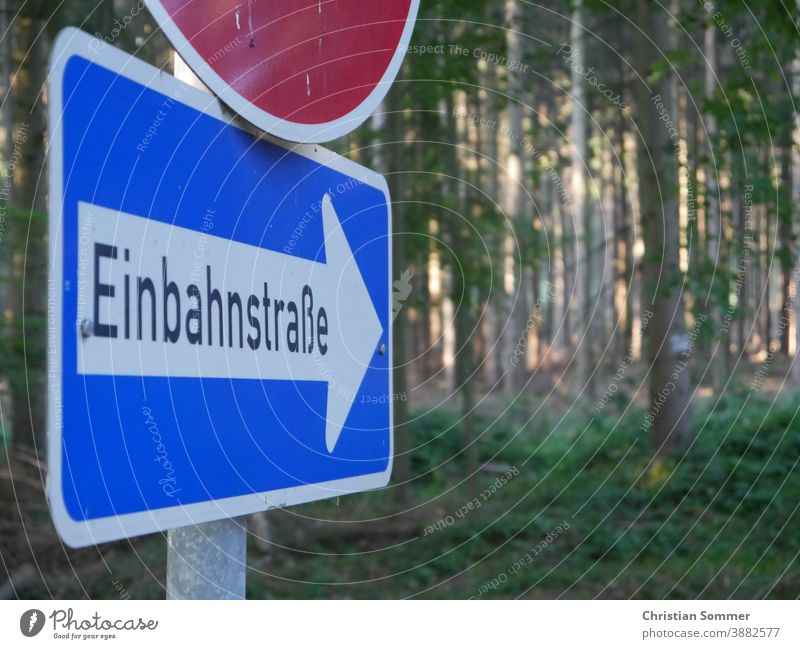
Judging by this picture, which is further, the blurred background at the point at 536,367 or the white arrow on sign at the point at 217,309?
the blurred background at the point at 536,367

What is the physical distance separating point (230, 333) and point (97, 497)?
0.38 metres

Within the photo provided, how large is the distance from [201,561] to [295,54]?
86cm

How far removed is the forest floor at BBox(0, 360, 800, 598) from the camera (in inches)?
285

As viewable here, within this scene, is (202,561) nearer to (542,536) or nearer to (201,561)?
(201,561)

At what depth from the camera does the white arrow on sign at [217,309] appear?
1140mm

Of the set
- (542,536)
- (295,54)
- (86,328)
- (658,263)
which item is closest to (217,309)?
(86,328)

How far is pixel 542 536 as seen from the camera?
9.79 meters

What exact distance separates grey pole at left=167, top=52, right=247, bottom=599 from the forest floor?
4649mm

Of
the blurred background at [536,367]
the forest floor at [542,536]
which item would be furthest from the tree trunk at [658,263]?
the forest floor at [542,536]

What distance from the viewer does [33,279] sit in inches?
342

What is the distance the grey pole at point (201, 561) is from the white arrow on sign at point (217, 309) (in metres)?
0.22

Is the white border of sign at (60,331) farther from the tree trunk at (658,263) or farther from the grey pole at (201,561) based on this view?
the tree trunk at (658,263)

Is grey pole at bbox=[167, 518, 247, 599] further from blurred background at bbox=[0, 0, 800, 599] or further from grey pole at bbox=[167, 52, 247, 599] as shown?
blurred background at bbox=[0, 0, 800, 599]
